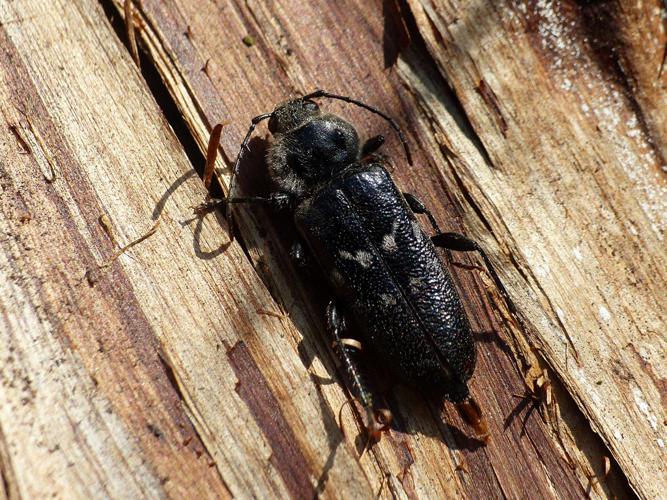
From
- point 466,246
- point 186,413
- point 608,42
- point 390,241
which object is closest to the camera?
point 186,413

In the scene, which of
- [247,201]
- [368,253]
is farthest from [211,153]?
[368,253]

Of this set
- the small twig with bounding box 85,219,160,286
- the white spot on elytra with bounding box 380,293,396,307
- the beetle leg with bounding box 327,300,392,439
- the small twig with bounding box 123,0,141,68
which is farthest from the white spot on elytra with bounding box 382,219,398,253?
the small twig with bounding box 123,0,141,68

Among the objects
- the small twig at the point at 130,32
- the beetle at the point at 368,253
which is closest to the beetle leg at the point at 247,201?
the beetle at the point at 368,253

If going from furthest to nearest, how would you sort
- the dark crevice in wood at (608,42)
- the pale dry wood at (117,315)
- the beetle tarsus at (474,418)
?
the dark crevice in wood at (608,42), the beetle tarsus at (474,418), the pale dry wood at (117,315)

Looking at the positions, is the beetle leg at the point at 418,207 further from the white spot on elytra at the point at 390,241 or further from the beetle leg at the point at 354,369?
the beetle leg at the point at 354,369

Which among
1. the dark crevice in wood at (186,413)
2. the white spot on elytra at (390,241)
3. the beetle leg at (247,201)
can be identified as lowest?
the white spot on elytra at (390,241)

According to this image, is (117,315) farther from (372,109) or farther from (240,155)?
(372,109)

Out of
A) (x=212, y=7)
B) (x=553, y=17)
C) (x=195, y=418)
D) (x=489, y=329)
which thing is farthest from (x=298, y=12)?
(x=195, y=418)
